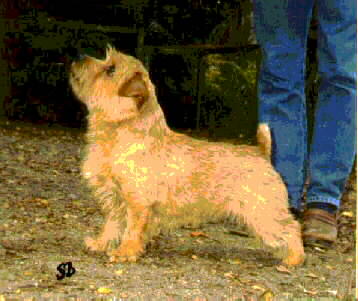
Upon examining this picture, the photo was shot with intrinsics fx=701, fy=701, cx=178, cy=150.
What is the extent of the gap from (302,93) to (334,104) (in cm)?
23

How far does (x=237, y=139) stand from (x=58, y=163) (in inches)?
138

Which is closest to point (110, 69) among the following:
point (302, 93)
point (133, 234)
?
point (133, 234)

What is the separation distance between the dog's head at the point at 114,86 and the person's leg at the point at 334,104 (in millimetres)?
1295

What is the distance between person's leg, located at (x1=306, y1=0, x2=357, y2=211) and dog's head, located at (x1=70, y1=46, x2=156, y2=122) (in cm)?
130

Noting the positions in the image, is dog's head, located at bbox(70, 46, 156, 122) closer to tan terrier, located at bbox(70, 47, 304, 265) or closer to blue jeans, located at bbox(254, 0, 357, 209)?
tan terrier, located at bbox(70, 47, 304, 265)

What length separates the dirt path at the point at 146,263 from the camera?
3.37 m

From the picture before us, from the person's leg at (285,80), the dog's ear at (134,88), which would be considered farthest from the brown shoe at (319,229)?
Result: the dog's ear at (134,88)

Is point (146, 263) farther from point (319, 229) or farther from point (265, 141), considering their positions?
point (319, 229)

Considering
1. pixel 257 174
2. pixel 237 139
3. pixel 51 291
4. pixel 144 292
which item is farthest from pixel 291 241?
pixel 237 139

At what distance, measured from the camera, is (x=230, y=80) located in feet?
35.2

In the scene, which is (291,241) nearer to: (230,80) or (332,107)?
(332,107)

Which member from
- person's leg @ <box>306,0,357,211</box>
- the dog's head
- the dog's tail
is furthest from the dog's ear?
person's leg @ <box>306,0,357,211</box>

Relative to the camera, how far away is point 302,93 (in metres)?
4.61

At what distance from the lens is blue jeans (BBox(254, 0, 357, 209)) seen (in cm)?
441
